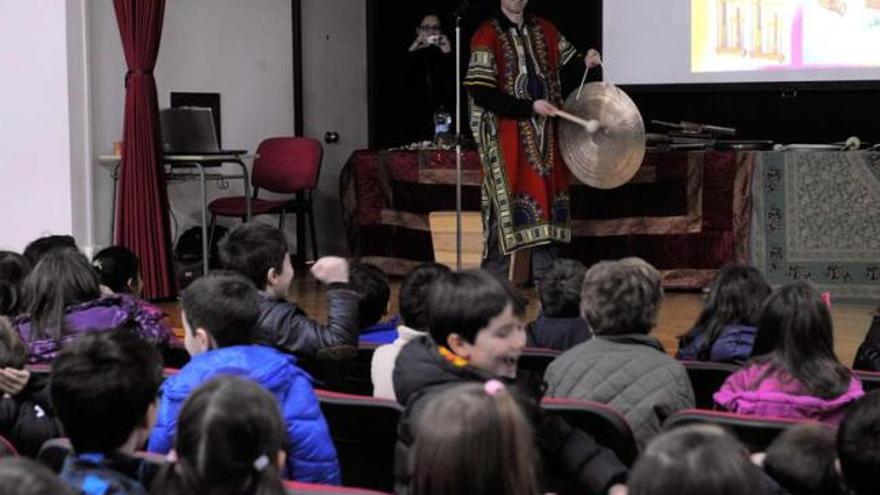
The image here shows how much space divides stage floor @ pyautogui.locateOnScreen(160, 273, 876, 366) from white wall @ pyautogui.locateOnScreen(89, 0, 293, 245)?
1182 mm

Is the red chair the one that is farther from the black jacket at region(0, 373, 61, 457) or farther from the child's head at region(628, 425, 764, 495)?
the child's head at region(628, 425, 764, 495)

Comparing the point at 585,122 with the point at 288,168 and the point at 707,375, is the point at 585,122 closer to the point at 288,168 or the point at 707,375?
the point at 288,168

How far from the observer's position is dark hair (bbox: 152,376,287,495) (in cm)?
165

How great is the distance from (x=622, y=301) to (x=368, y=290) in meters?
0.94

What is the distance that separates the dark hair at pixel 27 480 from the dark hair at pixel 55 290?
5.37ft

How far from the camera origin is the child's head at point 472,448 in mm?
1539

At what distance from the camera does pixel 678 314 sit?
5801 mm

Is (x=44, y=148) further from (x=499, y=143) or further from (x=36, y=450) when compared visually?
(x=36, y=450)

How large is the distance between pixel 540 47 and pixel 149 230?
2.14 metres

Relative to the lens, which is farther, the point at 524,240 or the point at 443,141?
the point at 443,141

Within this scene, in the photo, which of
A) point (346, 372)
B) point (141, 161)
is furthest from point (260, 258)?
point (141, 161)

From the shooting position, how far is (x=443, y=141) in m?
7.33

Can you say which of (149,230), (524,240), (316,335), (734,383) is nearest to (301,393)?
(316,335)

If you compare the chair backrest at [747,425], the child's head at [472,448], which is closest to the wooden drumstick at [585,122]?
the chair backrest at [747,425]
